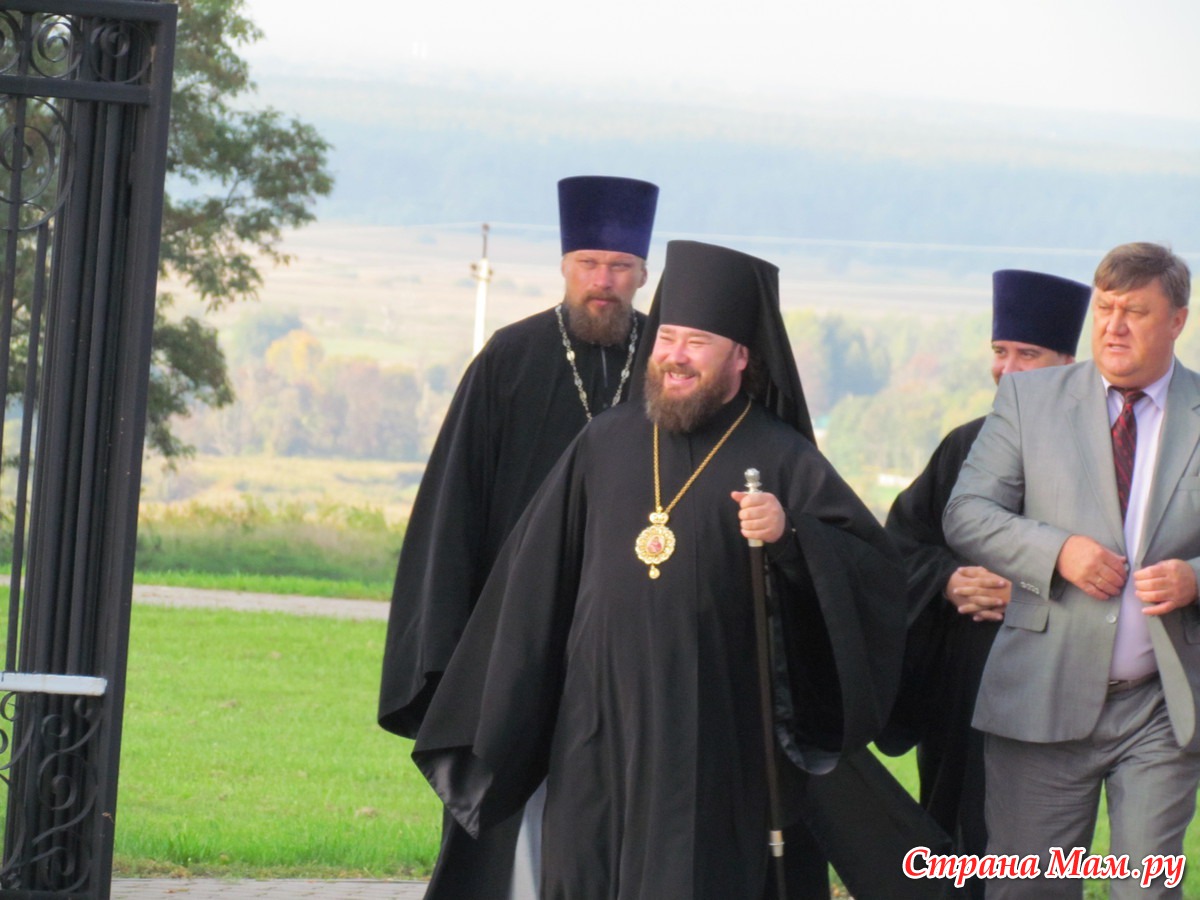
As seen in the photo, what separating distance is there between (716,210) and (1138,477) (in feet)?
70.1

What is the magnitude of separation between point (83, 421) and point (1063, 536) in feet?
9.28

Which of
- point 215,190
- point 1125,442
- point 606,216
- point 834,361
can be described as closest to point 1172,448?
point 1125,442

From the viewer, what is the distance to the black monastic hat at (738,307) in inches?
182

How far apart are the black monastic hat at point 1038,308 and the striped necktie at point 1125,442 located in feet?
3.55

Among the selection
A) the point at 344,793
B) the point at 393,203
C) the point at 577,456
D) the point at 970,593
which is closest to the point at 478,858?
the point at 577,456

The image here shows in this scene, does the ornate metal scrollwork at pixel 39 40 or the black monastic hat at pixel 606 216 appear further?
the black monastic hat at pixel 606 216

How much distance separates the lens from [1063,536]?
4645mm

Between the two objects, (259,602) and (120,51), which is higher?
(120,51)

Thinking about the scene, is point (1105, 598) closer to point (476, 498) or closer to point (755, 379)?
point (755, 379)

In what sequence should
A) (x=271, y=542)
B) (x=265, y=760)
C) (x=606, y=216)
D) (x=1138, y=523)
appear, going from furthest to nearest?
(x=271, y=542), (x=265, y=760), (x=606, y=216), (x=1138, y=523)

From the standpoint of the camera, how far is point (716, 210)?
1014 inches

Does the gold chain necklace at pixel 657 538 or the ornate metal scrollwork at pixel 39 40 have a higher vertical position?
the ornate metal scrollwork at pixel 39 40

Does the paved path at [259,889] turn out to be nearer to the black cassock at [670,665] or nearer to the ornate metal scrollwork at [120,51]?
the black cassock at [670,665]

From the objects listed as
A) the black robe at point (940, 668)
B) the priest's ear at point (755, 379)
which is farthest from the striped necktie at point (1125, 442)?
the priest's ear at point (755, 379)
